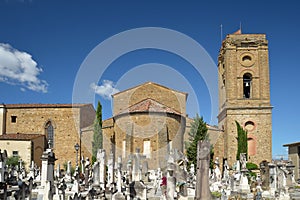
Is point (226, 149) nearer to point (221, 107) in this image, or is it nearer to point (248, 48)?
point (221, 107)

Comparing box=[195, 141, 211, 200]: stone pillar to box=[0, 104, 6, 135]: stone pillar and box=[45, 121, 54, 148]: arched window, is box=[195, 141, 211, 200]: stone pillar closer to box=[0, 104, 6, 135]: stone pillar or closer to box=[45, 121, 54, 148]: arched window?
box=[45, 121, 54, 148]: arched window

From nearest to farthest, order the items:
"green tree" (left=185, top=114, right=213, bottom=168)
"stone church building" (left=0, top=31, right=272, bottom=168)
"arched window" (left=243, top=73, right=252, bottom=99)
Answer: "stone church building" (left=0, top=31, right=272, bottom=168)
"green tree" (left=185, top=114, right=213, bottom=168)
"arched window" (left=243, top=73, right=252, bottom=99)

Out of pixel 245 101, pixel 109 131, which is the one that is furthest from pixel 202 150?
pixel 109 131

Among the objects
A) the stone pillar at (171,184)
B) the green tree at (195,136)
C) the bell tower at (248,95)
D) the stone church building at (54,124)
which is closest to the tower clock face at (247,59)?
the bell tower at (248,95)

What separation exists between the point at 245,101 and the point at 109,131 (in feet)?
53.3

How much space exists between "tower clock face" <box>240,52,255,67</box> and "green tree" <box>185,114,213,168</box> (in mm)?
7955

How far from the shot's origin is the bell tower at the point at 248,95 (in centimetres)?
3741

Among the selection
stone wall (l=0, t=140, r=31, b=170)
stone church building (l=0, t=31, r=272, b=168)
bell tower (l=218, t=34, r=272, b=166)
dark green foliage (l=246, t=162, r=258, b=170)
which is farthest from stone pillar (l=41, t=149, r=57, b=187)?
stone wall (l=0, t=140, r=31, b=170)

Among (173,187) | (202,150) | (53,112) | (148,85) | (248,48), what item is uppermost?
(248,48)

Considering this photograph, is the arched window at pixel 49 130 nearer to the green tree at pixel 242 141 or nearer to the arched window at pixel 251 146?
the green tree at pixel 242 141

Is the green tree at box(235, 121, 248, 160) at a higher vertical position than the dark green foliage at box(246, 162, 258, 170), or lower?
higher

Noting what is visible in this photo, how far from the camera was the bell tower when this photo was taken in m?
37.4

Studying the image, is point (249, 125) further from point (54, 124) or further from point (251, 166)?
point (54, 124)

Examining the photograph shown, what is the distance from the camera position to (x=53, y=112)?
46.9 meters
